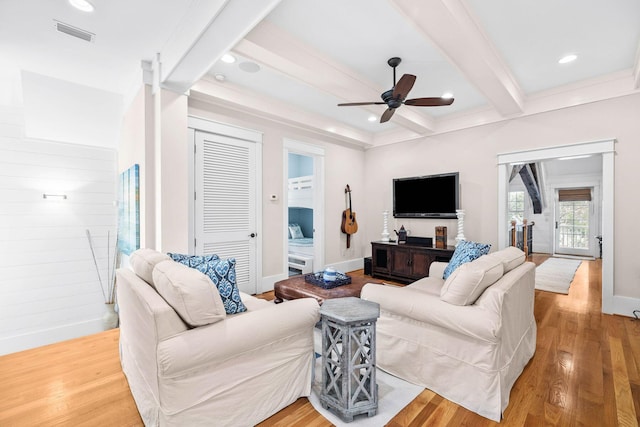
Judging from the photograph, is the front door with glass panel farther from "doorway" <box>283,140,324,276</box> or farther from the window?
"doorway" <box>283,140,324,276</box>

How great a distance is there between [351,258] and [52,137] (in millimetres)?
4901

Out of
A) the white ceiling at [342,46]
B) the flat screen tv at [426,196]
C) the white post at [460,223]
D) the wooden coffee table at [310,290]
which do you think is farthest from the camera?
the flat screen tv at [426,196]

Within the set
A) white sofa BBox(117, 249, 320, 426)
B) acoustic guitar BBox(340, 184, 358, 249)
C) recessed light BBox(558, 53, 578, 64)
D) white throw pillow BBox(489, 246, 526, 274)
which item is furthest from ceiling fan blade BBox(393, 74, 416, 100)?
acoustic guitar BBox(340, 184, 358, 249)

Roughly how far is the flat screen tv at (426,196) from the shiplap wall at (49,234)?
4.57 m

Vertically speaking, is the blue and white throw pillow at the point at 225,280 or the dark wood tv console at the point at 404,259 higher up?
the blue and white throw pillow at the point at 225,280

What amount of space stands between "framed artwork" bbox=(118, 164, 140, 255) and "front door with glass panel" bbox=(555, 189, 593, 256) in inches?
413

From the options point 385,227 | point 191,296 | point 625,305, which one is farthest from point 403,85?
point 625,305

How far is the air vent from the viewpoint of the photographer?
239 cm

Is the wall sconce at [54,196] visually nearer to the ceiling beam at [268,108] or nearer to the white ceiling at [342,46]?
the white ceiling at [342,46]

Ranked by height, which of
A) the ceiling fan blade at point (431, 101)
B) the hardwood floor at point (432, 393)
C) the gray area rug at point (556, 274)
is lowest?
the gray area rug at point (556, 274)

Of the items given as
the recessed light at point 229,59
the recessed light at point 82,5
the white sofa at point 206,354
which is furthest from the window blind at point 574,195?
the recessed light at point 82,5


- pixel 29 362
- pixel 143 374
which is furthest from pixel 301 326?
pixel 29 362

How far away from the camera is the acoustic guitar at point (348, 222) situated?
221 inches

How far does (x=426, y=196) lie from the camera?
5.09m
